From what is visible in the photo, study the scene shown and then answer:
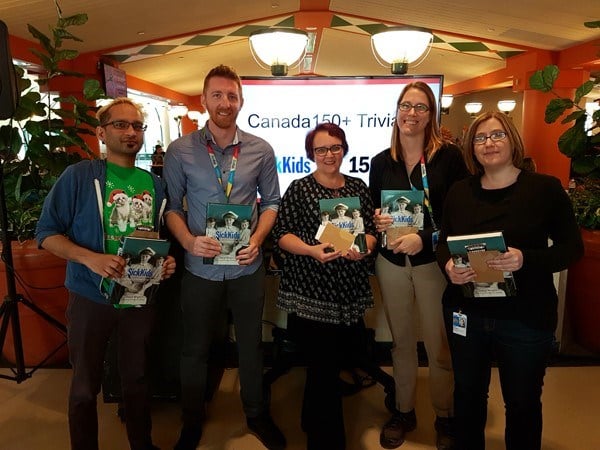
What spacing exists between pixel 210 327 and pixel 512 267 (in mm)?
1302

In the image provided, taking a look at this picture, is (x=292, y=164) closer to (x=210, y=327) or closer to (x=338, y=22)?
(x=210, y=327)

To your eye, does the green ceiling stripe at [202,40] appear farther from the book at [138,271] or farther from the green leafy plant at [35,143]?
the book at [138,271]

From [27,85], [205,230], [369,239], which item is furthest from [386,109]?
[27,85]

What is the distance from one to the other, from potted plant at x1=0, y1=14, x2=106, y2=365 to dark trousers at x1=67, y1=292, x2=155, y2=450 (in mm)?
1351

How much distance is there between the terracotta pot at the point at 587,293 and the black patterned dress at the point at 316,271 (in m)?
2.00

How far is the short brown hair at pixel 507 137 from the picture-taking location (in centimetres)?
162

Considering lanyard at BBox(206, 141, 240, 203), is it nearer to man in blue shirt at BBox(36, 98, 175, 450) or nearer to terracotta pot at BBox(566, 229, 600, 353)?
man in blue shirt at BBox(36, 98, 175, 450)

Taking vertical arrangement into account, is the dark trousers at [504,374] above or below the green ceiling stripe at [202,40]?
below

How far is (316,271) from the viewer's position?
1953mm

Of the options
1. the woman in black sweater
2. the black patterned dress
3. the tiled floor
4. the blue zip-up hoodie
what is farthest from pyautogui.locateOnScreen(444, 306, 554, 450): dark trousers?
the blue zip-up hoodie

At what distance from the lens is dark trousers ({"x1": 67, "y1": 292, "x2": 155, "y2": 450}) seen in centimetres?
177

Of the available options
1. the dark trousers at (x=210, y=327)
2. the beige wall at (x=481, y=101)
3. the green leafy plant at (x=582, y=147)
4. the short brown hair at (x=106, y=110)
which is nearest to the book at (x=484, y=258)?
the dark trousers at (x=210, y=327)

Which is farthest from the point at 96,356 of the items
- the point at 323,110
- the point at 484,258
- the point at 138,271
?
the point at 323,110

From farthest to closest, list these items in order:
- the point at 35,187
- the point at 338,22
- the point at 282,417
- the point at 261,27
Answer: the point at 338,22 < the point at 261,27 < the point at 35,187 < the point at 282,417
